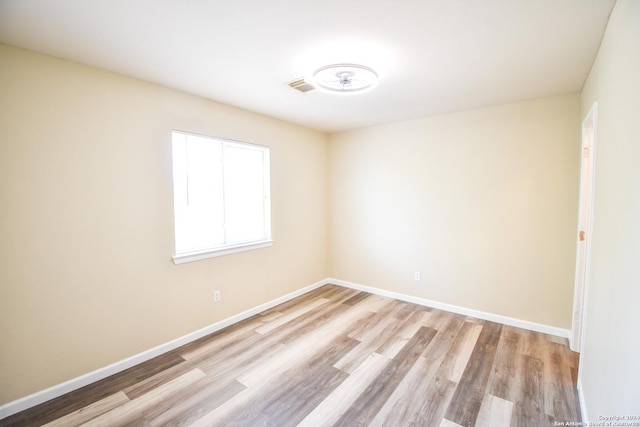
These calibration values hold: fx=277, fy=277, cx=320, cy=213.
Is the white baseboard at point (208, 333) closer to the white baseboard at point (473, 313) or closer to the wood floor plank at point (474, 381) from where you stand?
the white baseboard at point (473, 313)

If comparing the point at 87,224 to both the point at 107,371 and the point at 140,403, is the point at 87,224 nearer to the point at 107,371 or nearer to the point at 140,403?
the point at 107,371

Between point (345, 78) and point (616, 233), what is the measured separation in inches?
76.5

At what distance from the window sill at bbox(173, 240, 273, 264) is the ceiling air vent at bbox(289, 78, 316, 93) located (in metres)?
1.84

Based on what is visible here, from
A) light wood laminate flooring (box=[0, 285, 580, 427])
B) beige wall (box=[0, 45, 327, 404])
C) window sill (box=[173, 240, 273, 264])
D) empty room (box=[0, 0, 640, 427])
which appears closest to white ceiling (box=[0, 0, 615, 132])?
empty room (box=[0, 0, 640, 427])

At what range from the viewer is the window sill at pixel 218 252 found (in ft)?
8.95

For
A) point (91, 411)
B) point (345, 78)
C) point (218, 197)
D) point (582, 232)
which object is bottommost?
point (91, 411)

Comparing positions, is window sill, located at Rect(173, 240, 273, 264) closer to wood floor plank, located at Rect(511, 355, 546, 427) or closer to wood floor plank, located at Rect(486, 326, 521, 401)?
wood floor plank, located at Rect(486, 326, 521, 401)

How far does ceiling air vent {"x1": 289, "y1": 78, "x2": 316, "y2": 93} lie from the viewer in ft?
8.04

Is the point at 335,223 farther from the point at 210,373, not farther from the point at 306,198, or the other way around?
the point at 210,373

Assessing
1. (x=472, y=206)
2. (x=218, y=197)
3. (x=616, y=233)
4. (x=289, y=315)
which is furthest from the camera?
(x=289, y=315)

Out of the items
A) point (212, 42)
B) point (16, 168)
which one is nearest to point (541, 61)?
point (212, 42)

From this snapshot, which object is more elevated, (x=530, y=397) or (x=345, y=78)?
(x=345, y=78)

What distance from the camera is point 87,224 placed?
85.4 inches

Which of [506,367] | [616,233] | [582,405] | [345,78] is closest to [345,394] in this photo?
[506,367]
